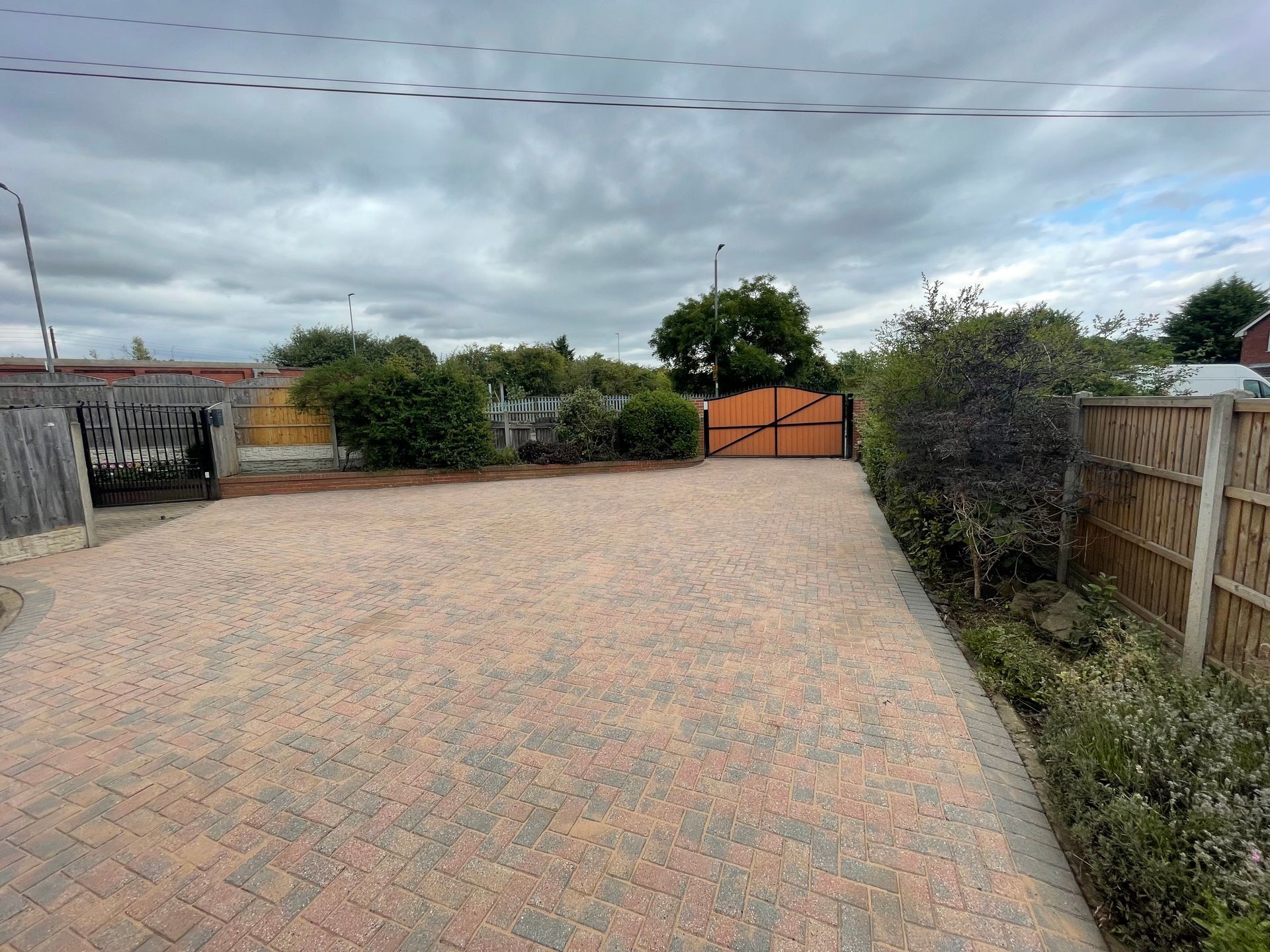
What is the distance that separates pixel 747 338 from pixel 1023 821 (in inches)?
1110

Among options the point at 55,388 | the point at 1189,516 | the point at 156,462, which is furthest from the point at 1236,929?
the point at 55,388

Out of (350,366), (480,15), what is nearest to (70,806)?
(480,15)

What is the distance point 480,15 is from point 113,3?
13.6 feet

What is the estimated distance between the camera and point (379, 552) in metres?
6.48

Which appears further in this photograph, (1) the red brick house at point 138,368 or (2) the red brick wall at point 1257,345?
(2) the red brick wall at point 1257,345

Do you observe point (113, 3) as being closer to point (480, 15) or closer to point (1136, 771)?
point (480, 15)

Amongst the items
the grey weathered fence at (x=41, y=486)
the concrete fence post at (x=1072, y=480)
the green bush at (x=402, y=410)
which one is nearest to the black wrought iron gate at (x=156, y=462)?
the green bush at (x=402, y=410)

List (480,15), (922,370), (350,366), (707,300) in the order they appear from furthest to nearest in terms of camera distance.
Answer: (707,300) < (350,366) < (480,15) < (922,370)

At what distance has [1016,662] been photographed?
3.47 metres

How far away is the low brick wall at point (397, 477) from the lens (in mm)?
11000

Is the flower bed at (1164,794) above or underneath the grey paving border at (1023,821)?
above

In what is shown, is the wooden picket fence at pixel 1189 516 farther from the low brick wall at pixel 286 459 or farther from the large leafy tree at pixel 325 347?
the large leafy tree at pixel 325 347

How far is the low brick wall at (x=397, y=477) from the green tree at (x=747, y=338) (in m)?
14.6

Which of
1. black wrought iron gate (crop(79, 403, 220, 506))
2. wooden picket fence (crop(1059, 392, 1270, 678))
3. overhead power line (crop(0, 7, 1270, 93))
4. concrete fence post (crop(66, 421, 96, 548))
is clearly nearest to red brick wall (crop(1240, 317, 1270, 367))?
overhead power line (crop(0, 7, 1270, 93))
